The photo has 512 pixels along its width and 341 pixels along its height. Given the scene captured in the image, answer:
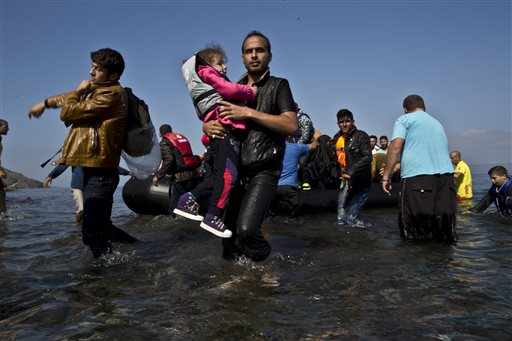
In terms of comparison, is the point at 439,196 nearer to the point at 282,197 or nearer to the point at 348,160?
the point at 348,160

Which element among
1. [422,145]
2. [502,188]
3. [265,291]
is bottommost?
[265,291]

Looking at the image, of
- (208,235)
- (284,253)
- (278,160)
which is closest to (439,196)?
(284,253)

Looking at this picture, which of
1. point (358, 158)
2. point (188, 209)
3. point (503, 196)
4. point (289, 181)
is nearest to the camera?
point (188, 209)

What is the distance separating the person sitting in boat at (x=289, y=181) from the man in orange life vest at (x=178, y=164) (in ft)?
5.32

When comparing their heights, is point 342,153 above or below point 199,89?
below

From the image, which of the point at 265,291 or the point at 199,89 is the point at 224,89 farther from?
the point at 265,291

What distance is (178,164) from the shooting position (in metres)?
7.91

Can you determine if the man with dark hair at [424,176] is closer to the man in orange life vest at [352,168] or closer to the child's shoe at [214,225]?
the man in orange life vest at [352,168]

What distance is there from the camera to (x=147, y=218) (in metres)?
9.51

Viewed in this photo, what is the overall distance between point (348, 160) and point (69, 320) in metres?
5.73

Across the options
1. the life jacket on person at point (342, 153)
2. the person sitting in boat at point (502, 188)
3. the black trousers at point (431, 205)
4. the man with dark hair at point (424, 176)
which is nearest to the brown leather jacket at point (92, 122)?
the man with dark hair at point (424, 176)

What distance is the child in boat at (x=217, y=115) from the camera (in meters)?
3.53

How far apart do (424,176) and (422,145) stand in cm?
40

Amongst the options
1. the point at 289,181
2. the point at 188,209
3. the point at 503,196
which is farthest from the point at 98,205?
the point at 503,196
